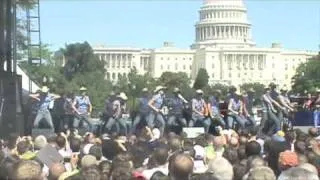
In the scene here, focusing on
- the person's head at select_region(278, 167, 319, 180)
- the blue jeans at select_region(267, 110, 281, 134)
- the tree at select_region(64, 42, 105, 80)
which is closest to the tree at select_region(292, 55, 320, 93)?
the tree at select_region(64, 42, 105, 80)

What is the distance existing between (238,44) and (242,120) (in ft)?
591

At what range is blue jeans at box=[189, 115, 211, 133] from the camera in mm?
20227

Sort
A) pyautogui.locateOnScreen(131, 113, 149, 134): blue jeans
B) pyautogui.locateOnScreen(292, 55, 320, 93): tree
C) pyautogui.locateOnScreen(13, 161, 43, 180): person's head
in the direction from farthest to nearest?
pyautogui.locateOnScreen(292, 55, 320, 93): tree
pyautogui.locateOnScreen(131, 113, 149, 134): blue jeans
pyautogui.locateOnScreen(13, 161, 43, 180): person's head

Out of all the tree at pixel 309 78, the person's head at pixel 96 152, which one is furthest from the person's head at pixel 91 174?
the tree at pixel 309 78

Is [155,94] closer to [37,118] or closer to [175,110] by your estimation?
[175,110]

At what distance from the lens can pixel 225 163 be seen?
810cm

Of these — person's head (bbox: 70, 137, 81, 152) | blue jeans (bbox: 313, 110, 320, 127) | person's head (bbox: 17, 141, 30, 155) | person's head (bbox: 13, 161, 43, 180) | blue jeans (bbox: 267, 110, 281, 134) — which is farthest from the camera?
blue jeans (bbox: 313, 110, 320, 127)

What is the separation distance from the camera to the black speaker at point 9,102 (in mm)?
16844

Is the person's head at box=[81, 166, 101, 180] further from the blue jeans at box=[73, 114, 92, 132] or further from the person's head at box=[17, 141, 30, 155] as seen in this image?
the blue jeans at box=[73, 114, 92, 132]

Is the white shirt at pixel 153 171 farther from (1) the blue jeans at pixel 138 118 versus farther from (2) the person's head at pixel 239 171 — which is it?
(1) the blue jeans at pixel 138 118

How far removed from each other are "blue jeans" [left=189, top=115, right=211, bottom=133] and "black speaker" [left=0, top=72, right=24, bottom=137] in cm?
451

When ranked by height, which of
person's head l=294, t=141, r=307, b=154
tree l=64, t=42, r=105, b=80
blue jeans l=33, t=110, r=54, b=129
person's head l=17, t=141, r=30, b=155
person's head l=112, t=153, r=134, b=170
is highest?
tree l=64, t=42, r=105, b=80

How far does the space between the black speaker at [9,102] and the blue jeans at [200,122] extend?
451 centimetres

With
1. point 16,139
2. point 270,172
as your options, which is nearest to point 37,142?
point 16,139
